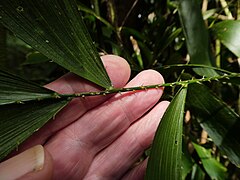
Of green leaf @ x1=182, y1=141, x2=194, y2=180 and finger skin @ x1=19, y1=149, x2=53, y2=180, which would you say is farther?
green leaf @ x1=182, y1=141, x2=194, y2=180

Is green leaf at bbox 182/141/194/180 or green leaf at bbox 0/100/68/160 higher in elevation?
green leaf at bbox 0/100/68/160

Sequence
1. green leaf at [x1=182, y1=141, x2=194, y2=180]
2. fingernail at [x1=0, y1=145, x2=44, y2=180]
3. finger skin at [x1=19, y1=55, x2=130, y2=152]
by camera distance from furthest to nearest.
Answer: green leaf at [x1=182, y1=141, x2=194, y2=180], finger skin at [x1=19, y1=55, x2=130, y2=152], fingernail at [x1=0, y1=145, x2=44, y2=180]

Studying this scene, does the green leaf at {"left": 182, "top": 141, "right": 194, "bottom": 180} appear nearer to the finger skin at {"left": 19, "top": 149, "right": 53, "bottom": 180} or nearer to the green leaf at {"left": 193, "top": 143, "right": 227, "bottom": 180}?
the green leaf at {"left": 193, "top": 143, "right": 227, "bottom": 180}

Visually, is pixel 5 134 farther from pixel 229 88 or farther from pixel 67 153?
pixel 229 88

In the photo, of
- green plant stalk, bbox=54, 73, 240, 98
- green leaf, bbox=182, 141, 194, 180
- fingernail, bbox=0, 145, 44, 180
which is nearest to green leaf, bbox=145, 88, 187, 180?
green plant stalk, bbox=54, 73, 240, 98

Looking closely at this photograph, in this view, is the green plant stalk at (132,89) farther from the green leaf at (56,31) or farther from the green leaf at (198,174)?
→ the green leaf at (198,174)

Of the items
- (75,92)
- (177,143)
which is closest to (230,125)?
(177,143)

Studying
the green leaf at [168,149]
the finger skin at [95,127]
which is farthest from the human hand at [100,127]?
the green leaf at [168,149]

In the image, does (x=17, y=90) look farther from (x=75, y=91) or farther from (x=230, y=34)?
(x=230, y=34)
